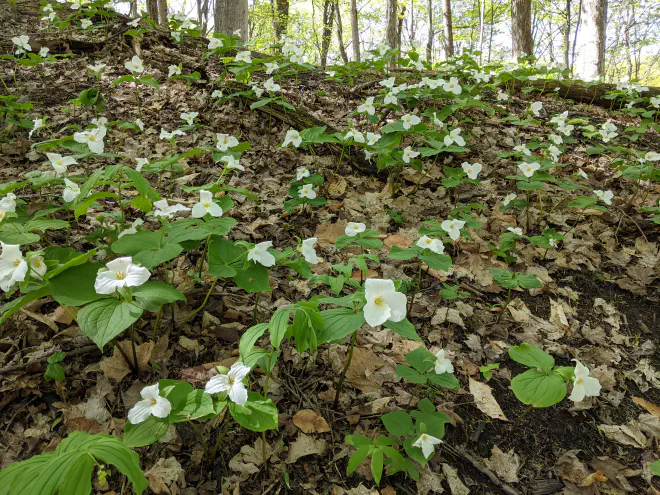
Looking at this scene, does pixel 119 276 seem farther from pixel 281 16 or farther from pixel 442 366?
pixel 281 16

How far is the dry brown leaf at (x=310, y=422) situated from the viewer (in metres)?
1.65

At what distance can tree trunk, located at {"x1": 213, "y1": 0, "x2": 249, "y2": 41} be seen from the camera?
628cm

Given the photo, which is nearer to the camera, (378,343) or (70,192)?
(70,192)

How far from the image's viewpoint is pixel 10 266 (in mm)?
1256

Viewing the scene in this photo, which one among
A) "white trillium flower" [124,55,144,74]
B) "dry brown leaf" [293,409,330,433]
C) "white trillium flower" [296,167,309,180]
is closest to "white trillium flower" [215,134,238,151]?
"white trillium flower" [296,167,309,180]

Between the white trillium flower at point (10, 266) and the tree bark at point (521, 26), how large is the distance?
824 centimetres

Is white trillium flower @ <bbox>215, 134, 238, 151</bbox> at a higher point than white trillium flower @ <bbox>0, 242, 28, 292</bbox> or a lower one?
higher

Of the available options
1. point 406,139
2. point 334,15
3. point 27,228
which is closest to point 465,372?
point 27,228

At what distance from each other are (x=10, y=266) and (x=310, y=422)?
1280mm

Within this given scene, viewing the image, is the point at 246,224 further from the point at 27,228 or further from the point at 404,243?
the point at 27,228

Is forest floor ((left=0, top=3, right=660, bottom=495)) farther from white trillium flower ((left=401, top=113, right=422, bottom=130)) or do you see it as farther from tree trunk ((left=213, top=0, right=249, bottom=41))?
tree trunk ((left=213, top=0, right=249, bottom=41))

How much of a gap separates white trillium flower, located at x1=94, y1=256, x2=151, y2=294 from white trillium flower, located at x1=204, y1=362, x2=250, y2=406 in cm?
40

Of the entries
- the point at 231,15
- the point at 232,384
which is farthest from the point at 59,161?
the point at 231,15

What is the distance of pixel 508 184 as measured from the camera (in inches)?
143
